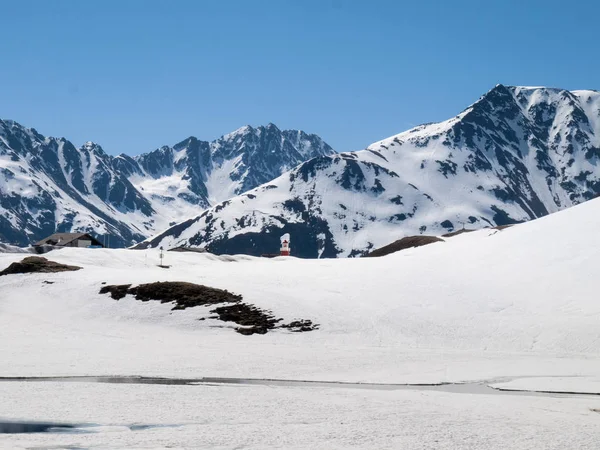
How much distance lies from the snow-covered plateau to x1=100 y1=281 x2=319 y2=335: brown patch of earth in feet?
4.94

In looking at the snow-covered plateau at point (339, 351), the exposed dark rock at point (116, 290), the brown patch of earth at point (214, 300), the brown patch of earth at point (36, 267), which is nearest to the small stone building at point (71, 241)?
the snow-covered plateau at point (339, 351)

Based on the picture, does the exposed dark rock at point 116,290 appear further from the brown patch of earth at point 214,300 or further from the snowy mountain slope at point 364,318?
the snowy mountain slope at point 364,318

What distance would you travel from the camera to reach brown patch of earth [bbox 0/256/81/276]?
343 ft

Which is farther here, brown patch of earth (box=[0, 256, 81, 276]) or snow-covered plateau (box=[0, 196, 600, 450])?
brown patch of earth (box=[0, 256, 81, 276])

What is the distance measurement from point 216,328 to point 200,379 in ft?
95.4

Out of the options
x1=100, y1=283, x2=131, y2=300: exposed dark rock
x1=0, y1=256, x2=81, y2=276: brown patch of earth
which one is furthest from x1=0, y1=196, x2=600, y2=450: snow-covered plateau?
x1=0, y1=256, x2=81, y2=276: brown patch of earth

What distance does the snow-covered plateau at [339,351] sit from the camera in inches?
1231

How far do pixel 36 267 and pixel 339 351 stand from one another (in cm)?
5931

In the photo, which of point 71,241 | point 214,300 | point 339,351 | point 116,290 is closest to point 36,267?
point 116,290

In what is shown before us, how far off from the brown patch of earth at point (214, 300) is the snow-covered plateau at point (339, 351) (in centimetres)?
151

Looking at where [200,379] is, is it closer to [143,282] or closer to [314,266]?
[143,282]

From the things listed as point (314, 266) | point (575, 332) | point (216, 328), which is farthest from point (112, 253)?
point (575, 332)

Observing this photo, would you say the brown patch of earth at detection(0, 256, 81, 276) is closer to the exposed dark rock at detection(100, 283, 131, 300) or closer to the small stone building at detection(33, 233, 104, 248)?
the exposed dark rock at detection(100, 283, 131, 300)

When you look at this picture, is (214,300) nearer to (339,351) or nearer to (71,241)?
(339,351)
